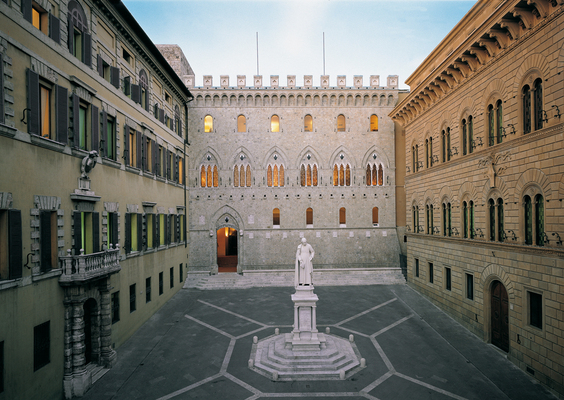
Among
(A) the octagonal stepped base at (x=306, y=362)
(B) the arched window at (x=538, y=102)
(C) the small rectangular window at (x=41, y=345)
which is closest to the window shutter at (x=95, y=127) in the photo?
(C) the small rectangular window at (x=41, y=345)

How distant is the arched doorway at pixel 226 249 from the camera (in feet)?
110

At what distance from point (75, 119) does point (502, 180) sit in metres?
18.3

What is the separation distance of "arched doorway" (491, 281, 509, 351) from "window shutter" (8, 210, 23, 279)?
18.8 meters

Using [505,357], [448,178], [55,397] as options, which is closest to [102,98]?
[55,397]

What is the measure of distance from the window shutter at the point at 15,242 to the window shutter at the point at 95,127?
5.12m

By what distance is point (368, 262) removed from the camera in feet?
101

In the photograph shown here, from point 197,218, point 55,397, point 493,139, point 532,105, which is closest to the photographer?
point 55,397

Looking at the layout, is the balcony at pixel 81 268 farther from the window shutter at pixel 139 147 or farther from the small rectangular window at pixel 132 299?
the window shutter at pixel 139 147

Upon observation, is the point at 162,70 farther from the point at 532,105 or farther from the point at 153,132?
the point at 532,105

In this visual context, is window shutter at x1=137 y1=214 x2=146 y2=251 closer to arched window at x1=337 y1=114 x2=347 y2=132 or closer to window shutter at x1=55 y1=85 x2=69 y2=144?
window shutter at x1=55 y1=85 x2=69 y2=144

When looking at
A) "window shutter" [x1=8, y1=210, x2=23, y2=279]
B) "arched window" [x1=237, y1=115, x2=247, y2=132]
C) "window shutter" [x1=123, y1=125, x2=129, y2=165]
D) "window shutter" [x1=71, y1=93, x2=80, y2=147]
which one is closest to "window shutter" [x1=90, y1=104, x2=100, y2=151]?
"window shutter" [x1=71, y1=93, x2=80, y2=147]

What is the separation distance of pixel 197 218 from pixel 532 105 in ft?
84.8

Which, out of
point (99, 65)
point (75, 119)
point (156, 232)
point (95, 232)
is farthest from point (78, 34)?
point (156, 232)

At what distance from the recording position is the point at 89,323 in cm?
1386
